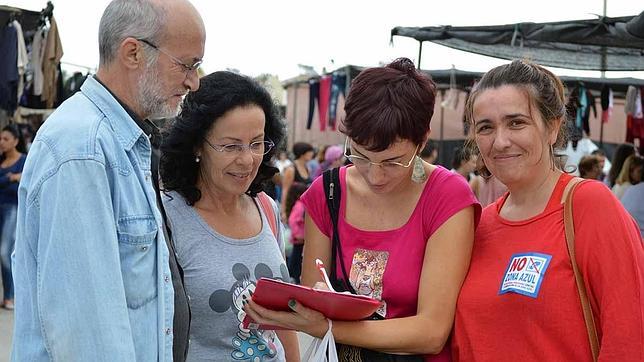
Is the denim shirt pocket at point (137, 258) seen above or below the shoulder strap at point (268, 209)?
above

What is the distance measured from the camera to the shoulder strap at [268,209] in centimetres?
296

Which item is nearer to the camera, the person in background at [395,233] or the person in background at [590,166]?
the person in background at [395,233]

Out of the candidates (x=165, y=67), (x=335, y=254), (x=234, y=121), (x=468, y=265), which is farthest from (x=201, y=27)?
(x=468, y=265)

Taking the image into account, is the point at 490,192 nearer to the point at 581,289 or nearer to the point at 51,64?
the point at 51,64

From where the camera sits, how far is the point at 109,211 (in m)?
1.89

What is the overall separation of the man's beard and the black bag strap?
0.76 m

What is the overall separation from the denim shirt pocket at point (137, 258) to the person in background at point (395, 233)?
468mm

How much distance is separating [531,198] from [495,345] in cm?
47

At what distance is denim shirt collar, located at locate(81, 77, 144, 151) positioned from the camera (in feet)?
6.65

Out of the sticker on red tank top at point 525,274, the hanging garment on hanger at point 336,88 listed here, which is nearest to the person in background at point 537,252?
the sticker on red tank top at point 525,274

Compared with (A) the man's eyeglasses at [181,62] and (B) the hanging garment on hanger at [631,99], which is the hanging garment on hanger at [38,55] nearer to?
(B) the hanging garment on hanger at [631,99]

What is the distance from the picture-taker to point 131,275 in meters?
1.99

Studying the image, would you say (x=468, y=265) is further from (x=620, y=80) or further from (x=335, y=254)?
(x=620, y=80)

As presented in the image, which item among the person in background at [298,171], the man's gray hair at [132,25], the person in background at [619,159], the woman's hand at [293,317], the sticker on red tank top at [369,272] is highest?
the man's gray hair at [132,25]
